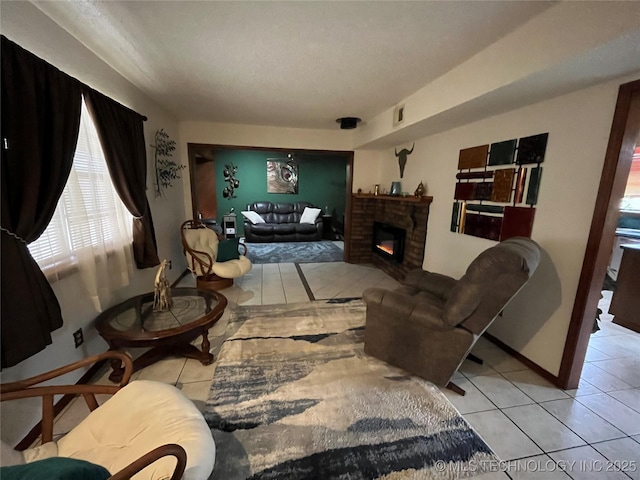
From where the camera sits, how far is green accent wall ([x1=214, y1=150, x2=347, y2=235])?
282 inches

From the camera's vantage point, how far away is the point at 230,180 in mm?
7184

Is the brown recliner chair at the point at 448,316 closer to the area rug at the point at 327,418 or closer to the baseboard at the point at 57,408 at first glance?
the area rug at the point at 327,418

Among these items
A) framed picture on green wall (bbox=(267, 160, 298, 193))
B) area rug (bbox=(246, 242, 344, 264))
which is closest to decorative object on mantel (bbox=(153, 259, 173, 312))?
area rug (bbox=(246, 242, 344, 264))

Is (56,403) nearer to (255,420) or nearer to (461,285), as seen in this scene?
(255,420)

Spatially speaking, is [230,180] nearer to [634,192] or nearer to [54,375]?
[54,375]

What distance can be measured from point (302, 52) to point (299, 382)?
94.8 inches

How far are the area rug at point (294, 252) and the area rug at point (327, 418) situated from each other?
2.73 meters

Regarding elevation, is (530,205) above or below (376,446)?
above

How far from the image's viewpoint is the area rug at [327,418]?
1.35 m

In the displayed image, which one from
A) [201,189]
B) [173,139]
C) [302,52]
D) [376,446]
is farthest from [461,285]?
[201,189]

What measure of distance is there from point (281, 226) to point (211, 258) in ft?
10.4

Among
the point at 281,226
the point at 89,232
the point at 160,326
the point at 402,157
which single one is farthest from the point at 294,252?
the point at 89,232

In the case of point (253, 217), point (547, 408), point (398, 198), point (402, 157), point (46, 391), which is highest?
point (402, 157)

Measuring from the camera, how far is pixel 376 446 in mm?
1446
